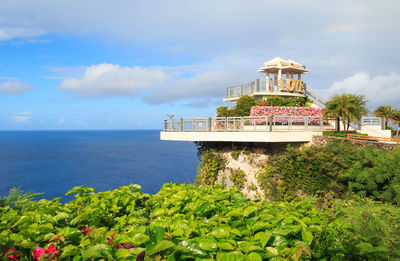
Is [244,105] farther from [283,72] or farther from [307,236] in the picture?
[307,236]

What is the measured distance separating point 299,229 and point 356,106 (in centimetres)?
1657

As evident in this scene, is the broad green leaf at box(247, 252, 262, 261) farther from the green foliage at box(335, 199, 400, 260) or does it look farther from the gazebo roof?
the gazebo roof

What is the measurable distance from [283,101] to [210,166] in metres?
12.3

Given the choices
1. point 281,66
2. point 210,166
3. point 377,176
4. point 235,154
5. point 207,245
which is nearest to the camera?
point 207,245

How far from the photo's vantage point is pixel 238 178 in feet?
53.3

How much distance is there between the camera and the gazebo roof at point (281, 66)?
2862 cm

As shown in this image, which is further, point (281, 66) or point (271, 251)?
point (281, 66)

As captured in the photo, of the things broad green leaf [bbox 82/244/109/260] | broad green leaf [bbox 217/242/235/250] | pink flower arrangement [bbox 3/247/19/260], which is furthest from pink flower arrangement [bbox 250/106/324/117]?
pink flower arrangement [bbox 3/247/19/260]

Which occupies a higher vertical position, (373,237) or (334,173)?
(373,237)

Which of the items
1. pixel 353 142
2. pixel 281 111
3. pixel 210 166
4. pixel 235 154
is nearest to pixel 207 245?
pixel 235 154

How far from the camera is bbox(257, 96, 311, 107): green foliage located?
25.1 m

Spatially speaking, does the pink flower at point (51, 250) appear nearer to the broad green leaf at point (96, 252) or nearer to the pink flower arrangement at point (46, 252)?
the pink flower arrangement at point (46, 252)

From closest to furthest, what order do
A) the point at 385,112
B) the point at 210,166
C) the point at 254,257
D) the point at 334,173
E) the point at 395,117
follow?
the point at 254,257
the point at 334,173
the point at 210,166
the point at 395,117
the point at 385,112

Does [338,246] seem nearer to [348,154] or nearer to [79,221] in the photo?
[79,221]
